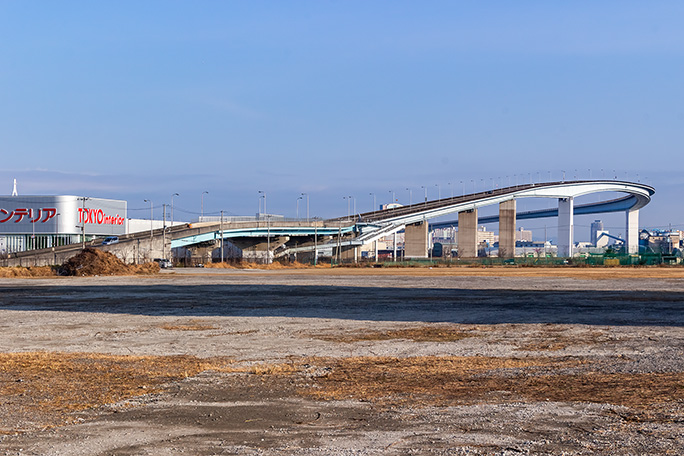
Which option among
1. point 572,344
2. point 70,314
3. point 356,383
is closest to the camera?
point 356,383

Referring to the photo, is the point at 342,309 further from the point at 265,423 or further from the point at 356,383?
the point at 265,423

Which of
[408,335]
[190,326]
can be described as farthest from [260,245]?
[408,335]

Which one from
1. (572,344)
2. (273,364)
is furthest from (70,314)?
(572,344)

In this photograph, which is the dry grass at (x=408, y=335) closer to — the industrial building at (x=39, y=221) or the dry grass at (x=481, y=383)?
the dry grass at (x=481, y=383)

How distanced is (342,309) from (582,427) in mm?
21167

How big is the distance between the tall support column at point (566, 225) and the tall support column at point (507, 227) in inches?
660

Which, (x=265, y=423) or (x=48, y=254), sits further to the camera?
(x=48, y=254)

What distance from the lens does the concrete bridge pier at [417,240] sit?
16850 centimetres

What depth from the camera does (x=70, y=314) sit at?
93.5 ft

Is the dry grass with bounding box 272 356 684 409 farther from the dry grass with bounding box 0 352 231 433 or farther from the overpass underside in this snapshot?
the overpass underside

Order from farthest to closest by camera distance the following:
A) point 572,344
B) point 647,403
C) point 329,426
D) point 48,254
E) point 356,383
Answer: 1. point 48,254
2. point 572,344
3. point 356,383
4. point 647,403
5. point 329,426

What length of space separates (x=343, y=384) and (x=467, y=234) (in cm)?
16250

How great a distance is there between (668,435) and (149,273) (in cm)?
7243

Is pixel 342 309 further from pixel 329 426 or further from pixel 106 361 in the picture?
pixel 329 426
